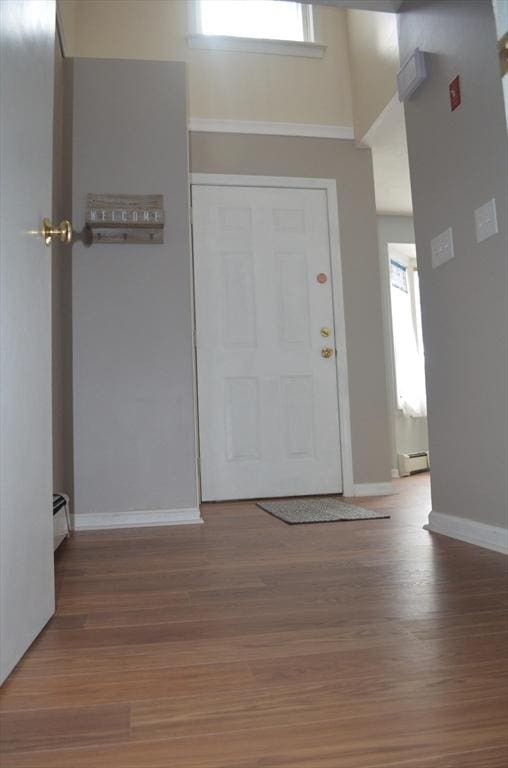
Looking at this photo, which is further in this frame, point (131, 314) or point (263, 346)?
point (263, 346)

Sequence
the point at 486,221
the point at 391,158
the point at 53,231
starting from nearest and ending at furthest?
the point at 53,231 < the point at 486,221 < the point at 391,158

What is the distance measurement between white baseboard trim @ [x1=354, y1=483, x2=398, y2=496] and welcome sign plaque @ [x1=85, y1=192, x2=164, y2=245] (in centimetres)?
211

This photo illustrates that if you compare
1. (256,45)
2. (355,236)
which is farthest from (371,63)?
(355,236)

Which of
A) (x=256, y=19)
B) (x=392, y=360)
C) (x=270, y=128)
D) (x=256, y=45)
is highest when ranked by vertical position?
(x=256, y=19)

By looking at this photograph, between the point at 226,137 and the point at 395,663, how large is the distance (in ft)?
12.2

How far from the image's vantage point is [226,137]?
402cm

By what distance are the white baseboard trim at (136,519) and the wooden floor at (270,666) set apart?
0.81 metres

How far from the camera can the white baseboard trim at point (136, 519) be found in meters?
2.88

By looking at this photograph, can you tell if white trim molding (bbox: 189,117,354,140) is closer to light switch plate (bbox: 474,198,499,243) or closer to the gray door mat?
→ light switch plate (bbox: 474,198,499,243)

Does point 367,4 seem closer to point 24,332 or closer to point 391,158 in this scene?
point 391,158

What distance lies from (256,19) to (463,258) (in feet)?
10.3

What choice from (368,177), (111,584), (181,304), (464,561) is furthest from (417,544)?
(368,177)

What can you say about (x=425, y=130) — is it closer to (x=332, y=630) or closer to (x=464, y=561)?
(x=464, y=561)

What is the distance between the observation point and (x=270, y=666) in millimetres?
1116
